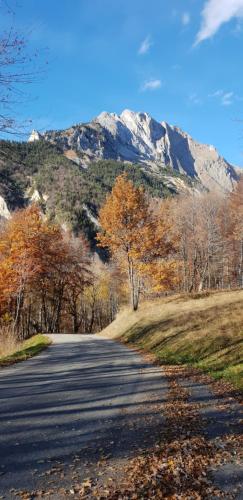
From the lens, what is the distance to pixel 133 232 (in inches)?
1321

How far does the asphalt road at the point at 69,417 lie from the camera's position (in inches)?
209

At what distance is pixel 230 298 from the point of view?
91.7 feet

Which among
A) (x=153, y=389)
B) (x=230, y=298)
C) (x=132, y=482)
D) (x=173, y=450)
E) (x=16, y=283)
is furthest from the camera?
(x=16, y=283)

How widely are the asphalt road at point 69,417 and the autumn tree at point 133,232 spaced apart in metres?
20.1

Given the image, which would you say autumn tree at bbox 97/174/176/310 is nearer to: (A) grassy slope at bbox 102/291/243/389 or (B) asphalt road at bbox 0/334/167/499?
(A) grassy slope at bbox 102/291/243/389

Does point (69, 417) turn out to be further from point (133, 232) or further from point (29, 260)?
point (29, 260)

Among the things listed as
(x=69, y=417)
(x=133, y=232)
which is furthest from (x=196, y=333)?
(x=133, y=232)

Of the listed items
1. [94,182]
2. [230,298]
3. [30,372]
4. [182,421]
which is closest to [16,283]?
[230,298]

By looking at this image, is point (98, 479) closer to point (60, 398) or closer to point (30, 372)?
point (60, 398)

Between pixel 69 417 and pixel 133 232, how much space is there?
1045 inches

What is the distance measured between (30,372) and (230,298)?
59.1 ft

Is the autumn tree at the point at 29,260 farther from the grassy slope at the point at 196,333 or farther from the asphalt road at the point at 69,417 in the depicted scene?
the asphalt road at the point at 69,417

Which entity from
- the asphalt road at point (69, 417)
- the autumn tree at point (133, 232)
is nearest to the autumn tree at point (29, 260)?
the autumn tree at point (133, 232)

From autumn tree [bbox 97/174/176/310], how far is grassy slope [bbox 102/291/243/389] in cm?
316
